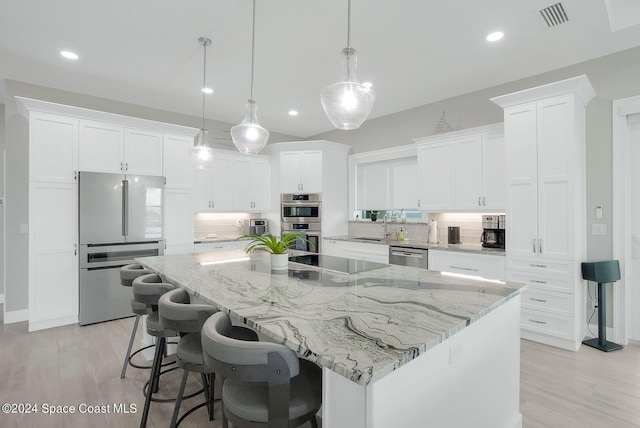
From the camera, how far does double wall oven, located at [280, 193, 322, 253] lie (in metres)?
5.85

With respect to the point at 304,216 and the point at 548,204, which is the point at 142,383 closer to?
the point at 304,216

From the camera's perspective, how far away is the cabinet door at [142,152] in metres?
4.37

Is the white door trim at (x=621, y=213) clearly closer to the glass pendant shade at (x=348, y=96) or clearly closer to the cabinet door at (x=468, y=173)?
the cabinet door at (x=468, y=173)

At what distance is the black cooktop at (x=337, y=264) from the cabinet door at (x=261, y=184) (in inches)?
121

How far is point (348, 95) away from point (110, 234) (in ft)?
12.3

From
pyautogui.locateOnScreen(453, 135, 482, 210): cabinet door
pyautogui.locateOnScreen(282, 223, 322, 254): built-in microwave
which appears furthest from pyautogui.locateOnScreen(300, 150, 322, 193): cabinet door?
pyautogui.locateOnScreen(453, 135, 482, 210): cabinet door

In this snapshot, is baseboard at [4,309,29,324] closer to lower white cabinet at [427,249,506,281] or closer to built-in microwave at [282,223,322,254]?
built-in microwave at [282,223,322,254]

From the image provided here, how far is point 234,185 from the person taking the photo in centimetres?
577

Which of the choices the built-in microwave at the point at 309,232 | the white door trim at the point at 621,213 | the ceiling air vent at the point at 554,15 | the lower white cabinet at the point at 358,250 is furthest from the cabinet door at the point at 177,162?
the white door trim at the point at 621,213

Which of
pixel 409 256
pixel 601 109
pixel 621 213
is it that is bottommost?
pixel 409 256

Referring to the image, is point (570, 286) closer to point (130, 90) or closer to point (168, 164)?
point (168, 164)

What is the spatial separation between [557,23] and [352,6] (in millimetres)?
1848

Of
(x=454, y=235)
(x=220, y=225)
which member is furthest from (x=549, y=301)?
(x=220, y=225)

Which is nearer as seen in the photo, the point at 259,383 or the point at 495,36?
the point at 259,383
